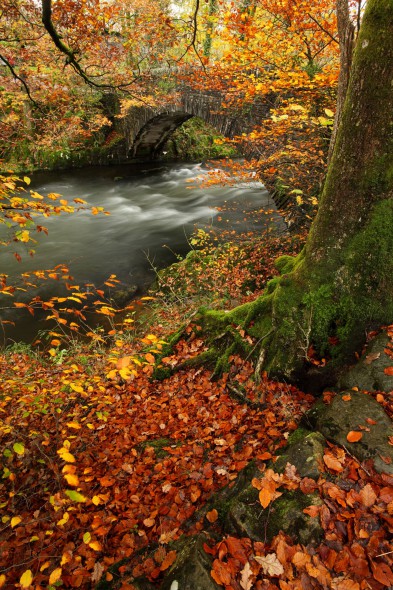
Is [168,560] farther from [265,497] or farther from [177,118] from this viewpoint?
[177,118]

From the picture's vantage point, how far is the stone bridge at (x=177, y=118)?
35.7ft

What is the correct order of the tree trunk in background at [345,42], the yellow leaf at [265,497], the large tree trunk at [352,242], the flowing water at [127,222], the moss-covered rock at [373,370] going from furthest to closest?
1. the flowing water at [127,222]
2. the tree trunk in background at [345,42]
3. the moss-covered rock at [373,370]
4. the large tree trunk at [352,242]
5. the yellow leaf at [265,497]

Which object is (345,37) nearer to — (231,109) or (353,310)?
(353,310)

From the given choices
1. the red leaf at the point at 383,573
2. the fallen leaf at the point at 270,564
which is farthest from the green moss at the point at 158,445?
the red leaf at the point at 383,573

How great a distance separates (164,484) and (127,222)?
1353 centimetres

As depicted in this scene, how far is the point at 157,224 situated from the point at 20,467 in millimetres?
12478

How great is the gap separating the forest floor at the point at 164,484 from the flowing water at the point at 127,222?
5.28m

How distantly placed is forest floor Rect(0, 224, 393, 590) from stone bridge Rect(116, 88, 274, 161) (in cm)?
863

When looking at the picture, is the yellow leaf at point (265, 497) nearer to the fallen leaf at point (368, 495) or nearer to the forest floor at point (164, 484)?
the forest floor at point (164, 484)

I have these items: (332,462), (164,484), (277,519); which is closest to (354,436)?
(332,462)

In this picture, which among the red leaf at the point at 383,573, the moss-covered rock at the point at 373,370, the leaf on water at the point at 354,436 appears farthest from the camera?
the moss-covered rock at the point at 373,370

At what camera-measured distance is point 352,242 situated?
10.1 ft

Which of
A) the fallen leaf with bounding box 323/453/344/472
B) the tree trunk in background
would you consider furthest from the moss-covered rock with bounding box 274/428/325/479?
the tree trunk in background

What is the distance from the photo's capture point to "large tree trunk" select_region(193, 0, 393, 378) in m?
2.63
